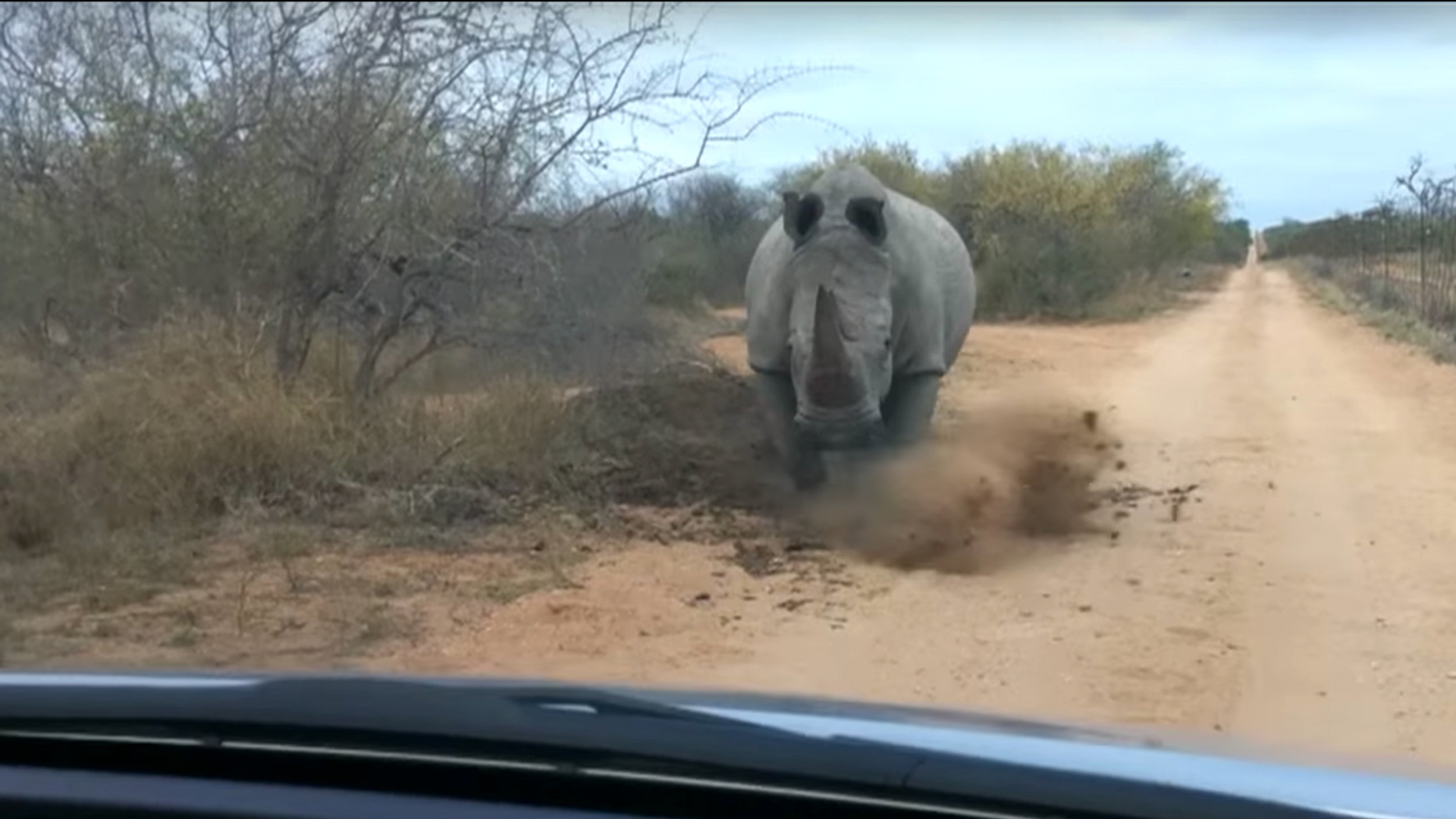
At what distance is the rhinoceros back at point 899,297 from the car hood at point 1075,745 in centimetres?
937

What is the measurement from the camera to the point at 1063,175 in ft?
89.1

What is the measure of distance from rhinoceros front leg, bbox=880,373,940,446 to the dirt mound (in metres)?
0.14

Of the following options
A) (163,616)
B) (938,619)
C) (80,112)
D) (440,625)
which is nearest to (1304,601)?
(938,619)

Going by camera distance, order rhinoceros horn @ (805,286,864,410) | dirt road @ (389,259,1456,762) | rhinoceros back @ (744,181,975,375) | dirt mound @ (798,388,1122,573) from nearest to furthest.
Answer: dirt road @ (389,259,1456,762) → dirt mound @ (798,388,1122,573) → rhinoceros horn @ (805,286,864,410) → rhinoceros back @ (744,181,975,375)

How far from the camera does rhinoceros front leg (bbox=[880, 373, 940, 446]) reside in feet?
41.8

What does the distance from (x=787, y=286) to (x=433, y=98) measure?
9.83 ft

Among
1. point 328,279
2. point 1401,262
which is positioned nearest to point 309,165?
point 328,279

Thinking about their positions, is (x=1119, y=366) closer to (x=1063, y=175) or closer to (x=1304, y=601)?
(x=1063, y=175)

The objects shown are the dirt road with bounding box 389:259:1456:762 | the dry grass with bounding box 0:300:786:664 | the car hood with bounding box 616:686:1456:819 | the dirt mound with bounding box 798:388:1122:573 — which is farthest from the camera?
the dirt mound with bounding box 798:388:1122:573

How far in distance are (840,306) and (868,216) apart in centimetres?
79

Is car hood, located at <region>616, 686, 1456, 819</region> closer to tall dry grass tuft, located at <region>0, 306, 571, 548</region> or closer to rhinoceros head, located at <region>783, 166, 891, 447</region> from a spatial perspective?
rhinoceros head, located at <region>783, 166, 891, 447</region>

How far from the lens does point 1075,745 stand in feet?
8.11

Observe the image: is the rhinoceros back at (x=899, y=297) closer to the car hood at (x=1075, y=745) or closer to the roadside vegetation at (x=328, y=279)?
the roadside vegetation at (x=328, y=279)

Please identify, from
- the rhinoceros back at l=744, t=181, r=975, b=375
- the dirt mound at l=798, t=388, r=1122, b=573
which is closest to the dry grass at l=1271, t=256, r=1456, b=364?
the dirt mound at l=798, t=388, r=1122, b=573
